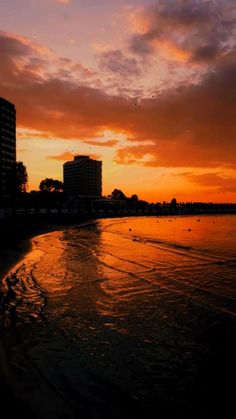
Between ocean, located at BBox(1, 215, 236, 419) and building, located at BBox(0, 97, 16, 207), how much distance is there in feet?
418

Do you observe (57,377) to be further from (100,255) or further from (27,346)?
(100,255)

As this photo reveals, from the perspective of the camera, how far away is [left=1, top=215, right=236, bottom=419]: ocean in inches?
210

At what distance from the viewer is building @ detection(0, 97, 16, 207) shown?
134m

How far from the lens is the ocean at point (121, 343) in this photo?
5.34 m

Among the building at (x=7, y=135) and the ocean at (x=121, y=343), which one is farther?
the building at (x=7, y=135)

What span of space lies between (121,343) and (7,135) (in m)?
142

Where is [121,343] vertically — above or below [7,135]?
below

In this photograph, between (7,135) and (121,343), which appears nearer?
(121,343)

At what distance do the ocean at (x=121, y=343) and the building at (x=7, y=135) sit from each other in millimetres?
127337

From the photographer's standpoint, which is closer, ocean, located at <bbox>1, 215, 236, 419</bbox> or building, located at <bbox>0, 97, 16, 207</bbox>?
ocean, located at <bbox>1, 215, 236, 419</bbox>

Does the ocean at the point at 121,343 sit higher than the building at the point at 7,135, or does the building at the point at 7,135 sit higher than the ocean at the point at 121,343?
the building at the point at 7,135

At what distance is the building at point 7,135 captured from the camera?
441ft

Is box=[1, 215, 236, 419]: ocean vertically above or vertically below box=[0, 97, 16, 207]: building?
below

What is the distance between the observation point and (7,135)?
139 metres
